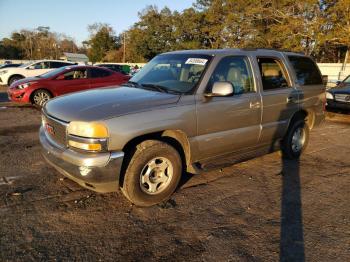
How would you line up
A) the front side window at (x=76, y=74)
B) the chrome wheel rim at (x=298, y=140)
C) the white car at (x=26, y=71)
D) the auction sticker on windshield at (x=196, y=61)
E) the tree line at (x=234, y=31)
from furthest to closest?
the tree line at (x=234, y=31) → the white car at (x=26, y=71) → the front side window at (x=76, y=74) → the chrome wheel rim at (x=298, y=140) → the auction sticker on windshield at (x=196, y=61)

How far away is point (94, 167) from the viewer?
11.6 ft

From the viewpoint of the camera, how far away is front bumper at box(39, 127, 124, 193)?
11.6ft

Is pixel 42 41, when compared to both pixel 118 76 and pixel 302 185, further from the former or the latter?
pixel 302 185

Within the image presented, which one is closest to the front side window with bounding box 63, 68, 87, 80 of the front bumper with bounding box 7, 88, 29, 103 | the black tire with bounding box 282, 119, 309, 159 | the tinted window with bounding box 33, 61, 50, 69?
the front bumper with bounding box 7, 88, 29, 103

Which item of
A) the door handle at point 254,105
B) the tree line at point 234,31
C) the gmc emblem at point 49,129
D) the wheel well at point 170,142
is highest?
the tree line at point 234,31

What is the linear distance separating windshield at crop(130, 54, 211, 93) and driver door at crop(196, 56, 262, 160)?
0.23 meters

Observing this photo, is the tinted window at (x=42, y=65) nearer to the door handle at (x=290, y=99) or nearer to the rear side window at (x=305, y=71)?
the rear side window at (x=305, y=71)

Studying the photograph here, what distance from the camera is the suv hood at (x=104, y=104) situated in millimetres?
3680

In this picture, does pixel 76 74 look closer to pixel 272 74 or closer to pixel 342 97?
pixel 272 74

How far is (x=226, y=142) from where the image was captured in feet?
15.3

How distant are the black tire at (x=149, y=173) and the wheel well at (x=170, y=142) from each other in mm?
51

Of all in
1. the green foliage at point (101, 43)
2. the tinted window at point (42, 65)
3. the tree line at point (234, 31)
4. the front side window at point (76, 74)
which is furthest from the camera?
the green foliage at point (101, 43)

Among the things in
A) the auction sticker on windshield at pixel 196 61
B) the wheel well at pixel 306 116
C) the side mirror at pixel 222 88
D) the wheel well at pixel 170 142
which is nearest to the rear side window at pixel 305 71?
the wheel well at pixel 306 116

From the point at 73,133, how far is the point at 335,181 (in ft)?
12.9
